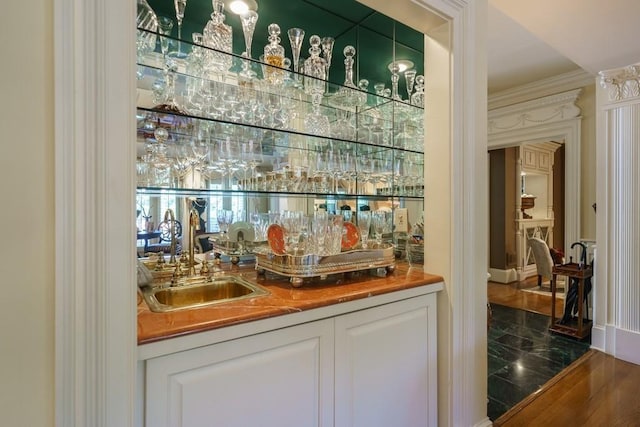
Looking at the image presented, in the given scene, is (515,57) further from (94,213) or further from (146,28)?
(94,213)

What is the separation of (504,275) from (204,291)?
5.25 m

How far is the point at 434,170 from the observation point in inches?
64.3

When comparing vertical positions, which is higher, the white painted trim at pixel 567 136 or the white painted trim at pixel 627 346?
the white painted trim at pixel 567 136

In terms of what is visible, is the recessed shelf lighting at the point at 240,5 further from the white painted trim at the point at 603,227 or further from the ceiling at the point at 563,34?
the white painted trim at the point at 603,227

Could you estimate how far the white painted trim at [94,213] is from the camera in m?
0.74

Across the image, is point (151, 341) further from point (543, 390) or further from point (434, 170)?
point (543, 390)

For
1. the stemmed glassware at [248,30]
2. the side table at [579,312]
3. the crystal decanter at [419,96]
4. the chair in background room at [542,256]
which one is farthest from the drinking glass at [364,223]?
the chair in background room at [542,256]

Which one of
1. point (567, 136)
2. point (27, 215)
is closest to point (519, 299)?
point (567, 136)

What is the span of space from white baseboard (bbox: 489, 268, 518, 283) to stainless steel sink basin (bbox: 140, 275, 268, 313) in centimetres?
511

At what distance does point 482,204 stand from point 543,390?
1547mm

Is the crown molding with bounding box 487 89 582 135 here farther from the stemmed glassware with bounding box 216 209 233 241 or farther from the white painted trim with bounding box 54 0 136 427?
the white painted trim with bounding box 54 0 136 427

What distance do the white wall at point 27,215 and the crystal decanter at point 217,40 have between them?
86cm

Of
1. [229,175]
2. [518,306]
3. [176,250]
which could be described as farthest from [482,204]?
[518,306]

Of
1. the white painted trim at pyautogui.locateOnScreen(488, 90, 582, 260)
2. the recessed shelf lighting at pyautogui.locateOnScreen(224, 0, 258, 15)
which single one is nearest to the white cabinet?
the recessed shelf lighting at pyautogui.locateOnScreen(224, 0, 258, 15)
